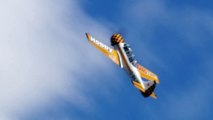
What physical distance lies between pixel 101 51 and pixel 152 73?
19.6 meters

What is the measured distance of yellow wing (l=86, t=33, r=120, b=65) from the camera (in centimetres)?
16988

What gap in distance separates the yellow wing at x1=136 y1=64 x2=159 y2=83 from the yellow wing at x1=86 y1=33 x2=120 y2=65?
8836mm

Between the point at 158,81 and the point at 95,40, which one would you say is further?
the point at 158,81

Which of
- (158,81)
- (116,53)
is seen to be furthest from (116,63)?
(158,81)

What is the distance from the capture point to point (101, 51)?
17112 centimetres

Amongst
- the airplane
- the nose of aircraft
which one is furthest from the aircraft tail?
the nose of aircraft

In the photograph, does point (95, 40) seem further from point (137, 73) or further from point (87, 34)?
point (137, 73)

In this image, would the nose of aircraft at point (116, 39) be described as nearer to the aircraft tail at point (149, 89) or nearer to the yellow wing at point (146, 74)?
the yellow wing at point (146, 74)

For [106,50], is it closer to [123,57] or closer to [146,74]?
[123,57]

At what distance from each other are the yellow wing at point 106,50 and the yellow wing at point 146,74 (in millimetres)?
8836

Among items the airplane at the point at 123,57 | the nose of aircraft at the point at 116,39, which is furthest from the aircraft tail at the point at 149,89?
the nose of aircraft at the point at 116,39

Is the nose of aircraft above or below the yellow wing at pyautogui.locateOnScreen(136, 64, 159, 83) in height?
above

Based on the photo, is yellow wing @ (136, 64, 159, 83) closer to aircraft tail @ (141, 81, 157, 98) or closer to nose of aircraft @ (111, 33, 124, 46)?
aircraft tail @ (141, 81, 157, 98)

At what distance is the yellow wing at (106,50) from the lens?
169875 mm
